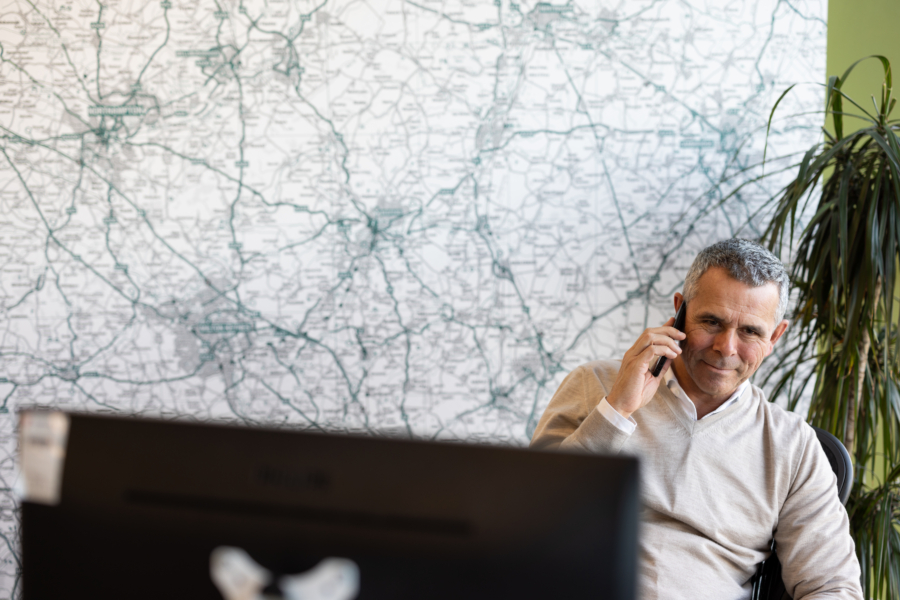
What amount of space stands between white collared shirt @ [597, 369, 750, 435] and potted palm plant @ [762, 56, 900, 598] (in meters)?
0.50

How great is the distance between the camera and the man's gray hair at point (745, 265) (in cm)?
136

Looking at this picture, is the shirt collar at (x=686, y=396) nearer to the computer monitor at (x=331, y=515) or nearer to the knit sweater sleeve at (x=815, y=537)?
the knit sweater sleeve at (x=815, y=537)

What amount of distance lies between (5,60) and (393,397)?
1.83m

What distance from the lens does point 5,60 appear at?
2.14 metres

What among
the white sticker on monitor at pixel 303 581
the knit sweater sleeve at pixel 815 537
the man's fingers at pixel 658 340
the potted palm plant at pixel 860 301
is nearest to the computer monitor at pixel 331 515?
the white sticker on monitor at pixel 303 581

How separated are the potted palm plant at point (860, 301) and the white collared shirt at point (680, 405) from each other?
1.65 feet

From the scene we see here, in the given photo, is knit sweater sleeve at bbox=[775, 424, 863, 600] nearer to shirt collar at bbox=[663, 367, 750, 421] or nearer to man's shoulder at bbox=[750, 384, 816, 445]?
man's shoulder at bbox=[750, 384, 816, 445]

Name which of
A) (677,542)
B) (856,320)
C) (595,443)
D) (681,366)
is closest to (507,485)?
(595,443)

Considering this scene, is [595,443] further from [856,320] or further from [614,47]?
[614,47]

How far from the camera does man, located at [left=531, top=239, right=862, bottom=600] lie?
1.29 m

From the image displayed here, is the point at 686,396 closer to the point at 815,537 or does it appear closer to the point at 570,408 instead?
the point at 570,408

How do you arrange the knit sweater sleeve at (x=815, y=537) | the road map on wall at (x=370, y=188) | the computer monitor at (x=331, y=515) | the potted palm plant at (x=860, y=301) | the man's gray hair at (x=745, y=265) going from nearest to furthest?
the computer monitor at (x=331, y=515), the knit sweater sleeve at (x=815, y=537), the man's gray hair at (x=745, y=265), the potted palm plant at (x=860, y=301), the road map on wall at (x=370, y=188)

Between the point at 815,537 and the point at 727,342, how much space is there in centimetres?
45

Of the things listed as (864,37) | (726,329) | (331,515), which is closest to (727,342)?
(726,329)
